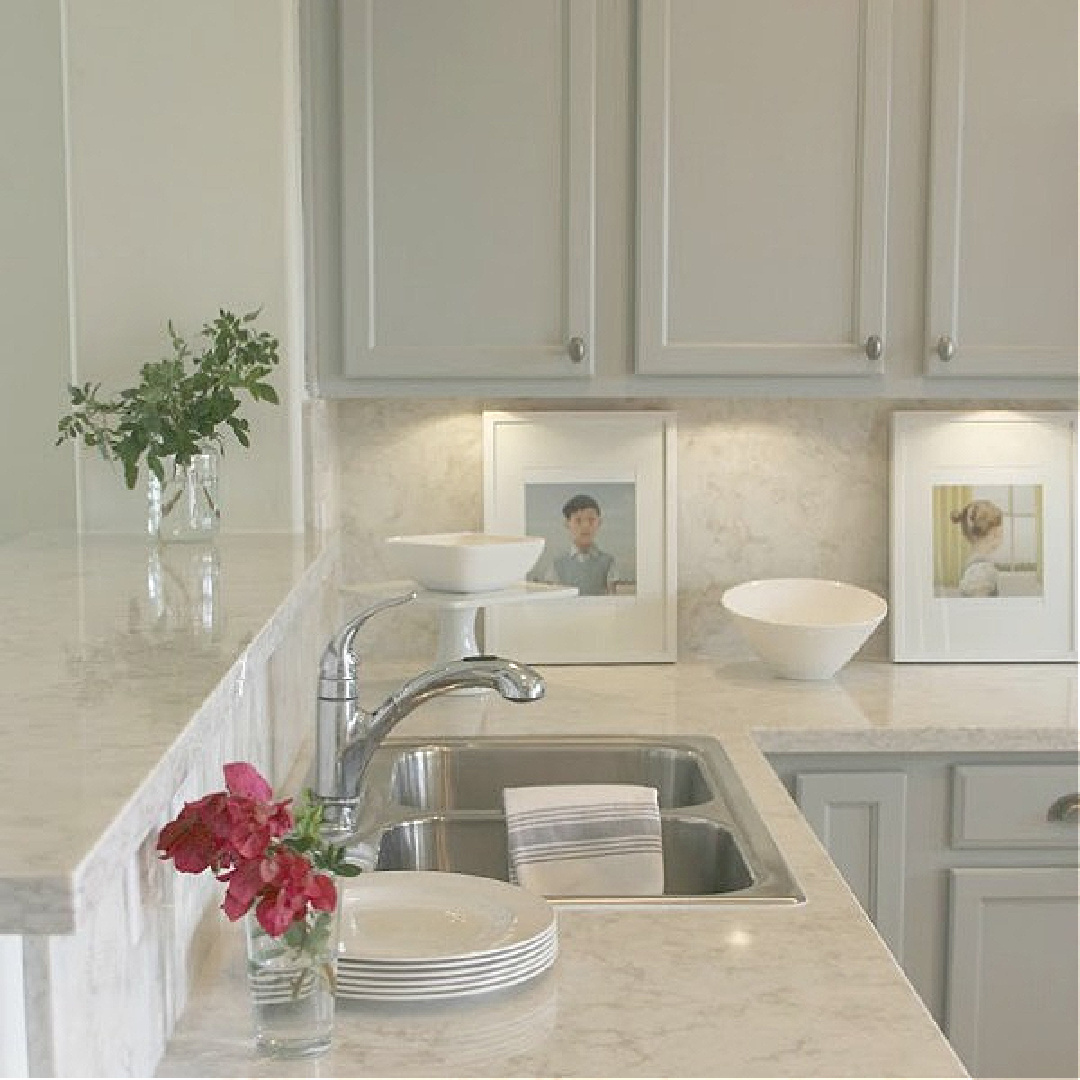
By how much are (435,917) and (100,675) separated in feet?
1.41

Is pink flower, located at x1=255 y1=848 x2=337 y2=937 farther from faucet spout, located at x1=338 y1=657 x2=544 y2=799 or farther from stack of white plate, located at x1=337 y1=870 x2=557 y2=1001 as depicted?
faucet spout, located at x1=338 y1=657 x2=544 y2=799

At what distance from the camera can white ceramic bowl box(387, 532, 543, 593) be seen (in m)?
2.97

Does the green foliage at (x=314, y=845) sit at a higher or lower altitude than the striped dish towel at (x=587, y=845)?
higher

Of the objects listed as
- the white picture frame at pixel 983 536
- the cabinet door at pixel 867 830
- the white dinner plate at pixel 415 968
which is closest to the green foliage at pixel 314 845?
the white dinner plate at pixel 415 968

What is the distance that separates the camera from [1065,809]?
2.84 metres

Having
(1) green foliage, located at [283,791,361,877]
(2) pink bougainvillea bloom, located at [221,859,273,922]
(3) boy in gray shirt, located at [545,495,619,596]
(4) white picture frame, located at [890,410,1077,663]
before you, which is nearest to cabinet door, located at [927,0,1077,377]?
(4) white picture frame, located at [890,410,1077,663]

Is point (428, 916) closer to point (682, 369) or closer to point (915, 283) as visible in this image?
point (682, 369)

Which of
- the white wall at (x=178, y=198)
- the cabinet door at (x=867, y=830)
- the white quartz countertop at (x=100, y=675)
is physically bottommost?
the cabinet door at (x=867, y=830)

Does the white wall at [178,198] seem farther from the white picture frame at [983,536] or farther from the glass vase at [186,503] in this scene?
the white picture frame at [983,536]

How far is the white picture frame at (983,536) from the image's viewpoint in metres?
3.35

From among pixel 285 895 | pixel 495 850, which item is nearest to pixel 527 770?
pixel 495 850

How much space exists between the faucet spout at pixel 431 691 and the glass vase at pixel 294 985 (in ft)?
1.84

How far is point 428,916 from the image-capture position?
176 centimetres

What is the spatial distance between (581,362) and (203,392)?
2.31 feet
